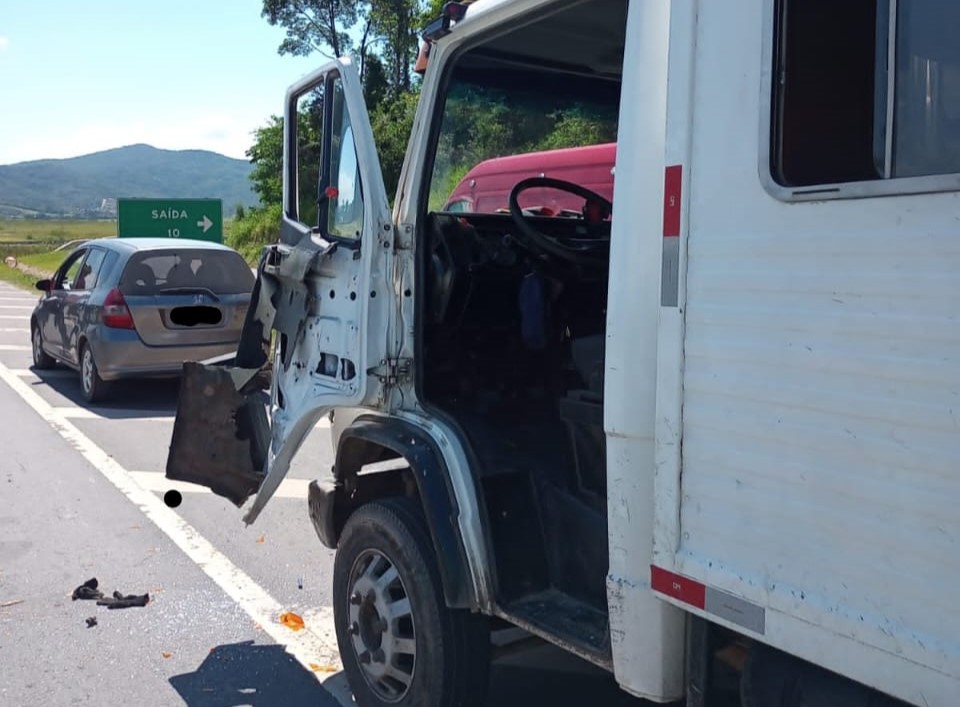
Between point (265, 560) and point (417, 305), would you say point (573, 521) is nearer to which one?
point (417, 305)

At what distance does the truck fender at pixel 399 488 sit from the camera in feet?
11.0

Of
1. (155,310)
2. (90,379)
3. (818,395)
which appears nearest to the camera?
(818,395)

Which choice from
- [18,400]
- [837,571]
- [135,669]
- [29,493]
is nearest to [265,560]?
[135,669]

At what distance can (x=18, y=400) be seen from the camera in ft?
35.6

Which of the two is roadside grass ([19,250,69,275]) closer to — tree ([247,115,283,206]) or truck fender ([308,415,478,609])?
tree ([247,115,283,206])

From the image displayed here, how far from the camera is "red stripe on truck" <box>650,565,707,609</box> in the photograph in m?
2.40

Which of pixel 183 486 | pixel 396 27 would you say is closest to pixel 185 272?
pixel 183 486

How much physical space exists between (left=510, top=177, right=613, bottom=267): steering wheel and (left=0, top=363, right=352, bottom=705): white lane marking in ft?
6.58

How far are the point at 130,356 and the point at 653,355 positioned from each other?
8745 millimetres

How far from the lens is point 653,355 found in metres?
2.60

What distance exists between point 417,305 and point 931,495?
2.11 m

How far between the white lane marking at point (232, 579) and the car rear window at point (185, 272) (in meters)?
2.27

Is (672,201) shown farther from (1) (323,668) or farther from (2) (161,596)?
(2) (161,596)

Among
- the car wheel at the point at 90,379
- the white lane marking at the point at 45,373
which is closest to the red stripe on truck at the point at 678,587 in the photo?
the car wheel at the point at 90,379
